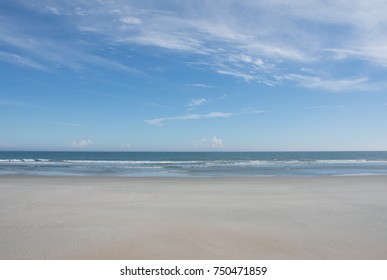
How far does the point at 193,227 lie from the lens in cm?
627

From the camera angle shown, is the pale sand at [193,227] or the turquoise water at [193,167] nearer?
the pale sand at [193,227]

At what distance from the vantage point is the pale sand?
4934 millimetres

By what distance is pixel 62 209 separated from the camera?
8.09m

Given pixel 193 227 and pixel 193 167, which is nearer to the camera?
pixel 193 227

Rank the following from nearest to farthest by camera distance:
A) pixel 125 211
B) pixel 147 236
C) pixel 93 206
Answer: pixel 147 236, pixel 125 211, pixel 93 206

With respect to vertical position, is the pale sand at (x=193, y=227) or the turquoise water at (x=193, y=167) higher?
the pale sand at (x=193, y=227)

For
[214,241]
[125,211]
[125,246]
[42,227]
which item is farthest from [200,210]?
[42,227]

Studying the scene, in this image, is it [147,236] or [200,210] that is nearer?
[147,236]

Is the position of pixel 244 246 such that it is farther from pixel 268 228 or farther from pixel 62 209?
pixel 62 209

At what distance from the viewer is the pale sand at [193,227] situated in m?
4.93

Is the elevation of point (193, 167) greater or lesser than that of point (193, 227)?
lesser

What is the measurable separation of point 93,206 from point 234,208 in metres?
4.15

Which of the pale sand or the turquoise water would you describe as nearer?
the pale sand
